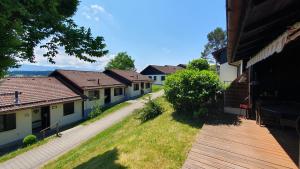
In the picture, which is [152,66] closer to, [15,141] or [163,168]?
[15,141]

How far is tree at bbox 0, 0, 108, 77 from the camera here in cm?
378

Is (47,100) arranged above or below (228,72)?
below

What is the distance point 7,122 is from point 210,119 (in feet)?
46.9

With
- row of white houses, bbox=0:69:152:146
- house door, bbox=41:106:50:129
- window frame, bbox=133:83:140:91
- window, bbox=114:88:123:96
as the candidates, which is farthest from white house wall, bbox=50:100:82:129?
window frame, bbox=133:83:140:91

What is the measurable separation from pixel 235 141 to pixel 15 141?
15793 millimetres

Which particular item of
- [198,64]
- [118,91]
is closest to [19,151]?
[198,64]

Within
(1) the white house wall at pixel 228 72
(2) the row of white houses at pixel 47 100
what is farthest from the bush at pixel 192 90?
(1) the white house wall at pixel 228 72

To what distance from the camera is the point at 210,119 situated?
9438 millimetres

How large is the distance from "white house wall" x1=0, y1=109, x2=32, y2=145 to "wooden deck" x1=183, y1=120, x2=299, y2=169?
1438 centimetres

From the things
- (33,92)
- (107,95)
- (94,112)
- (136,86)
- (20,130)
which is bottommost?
(20,130)

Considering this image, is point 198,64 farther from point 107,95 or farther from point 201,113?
point 107,95

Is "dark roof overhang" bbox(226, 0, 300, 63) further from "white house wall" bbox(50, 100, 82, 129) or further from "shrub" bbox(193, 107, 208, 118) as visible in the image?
"white house wall" bbox(50, 100, 82, 129)

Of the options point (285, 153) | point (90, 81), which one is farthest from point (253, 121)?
point (90, 81)

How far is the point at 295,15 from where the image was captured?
13.6 feet
